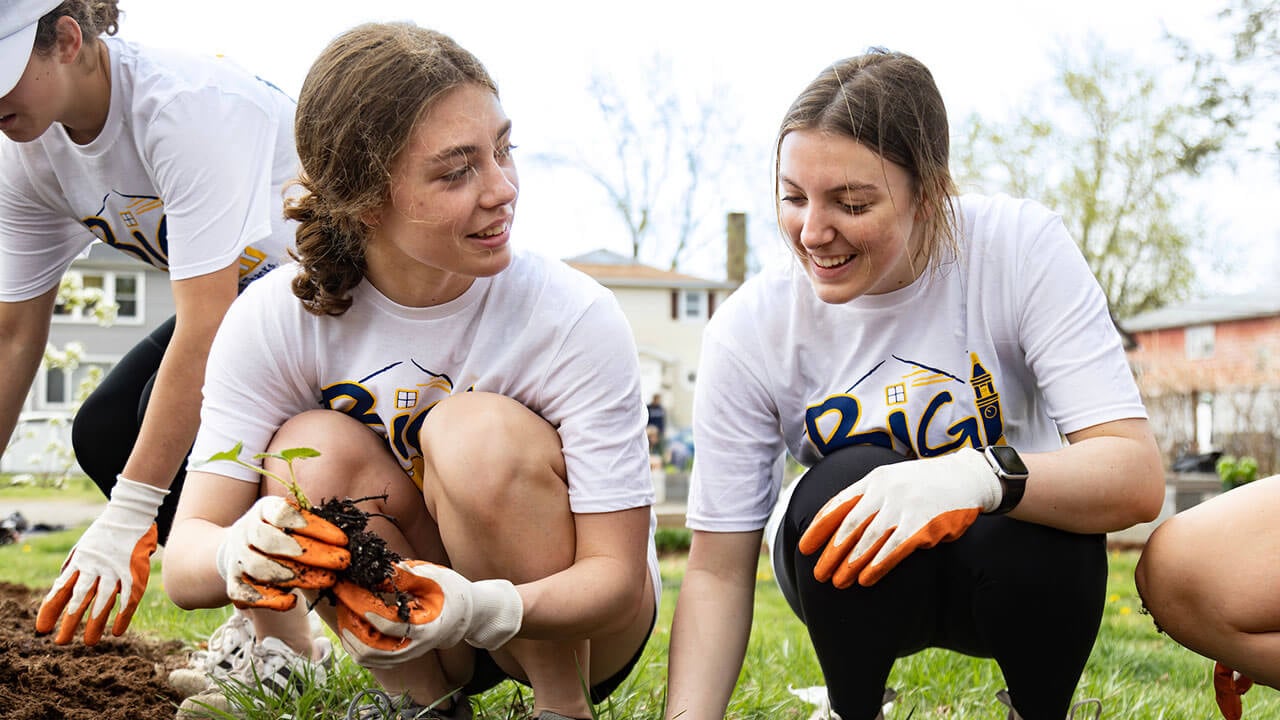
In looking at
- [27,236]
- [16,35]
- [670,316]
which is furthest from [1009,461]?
[670,316]

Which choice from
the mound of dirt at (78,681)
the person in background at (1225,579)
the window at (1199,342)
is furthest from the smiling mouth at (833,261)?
the window at (1199,342)

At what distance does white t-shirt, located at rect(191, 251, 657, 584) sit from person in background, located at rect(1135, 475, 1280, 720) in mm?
798

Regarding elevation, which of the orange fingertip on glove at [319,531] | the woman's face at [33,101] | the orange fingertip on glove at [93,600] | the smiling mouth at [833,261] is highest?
the woman's face at [33,101]

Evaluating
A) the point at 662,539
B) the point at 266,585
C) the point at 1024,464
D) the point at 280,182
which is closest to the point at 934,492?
the point at 1024,464

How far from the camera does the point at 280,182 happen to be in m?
2.44

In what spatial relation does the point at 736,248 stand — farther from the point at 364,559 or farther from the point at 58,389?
the point at 58,389

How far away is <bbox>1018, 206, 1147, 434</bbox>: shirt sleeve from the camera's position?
5.40 ft

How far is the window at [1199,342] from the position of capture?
31.1 meters

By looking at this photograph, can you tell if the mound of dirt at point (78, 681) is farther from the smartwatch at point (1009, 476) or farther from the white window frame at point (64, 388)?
the white window frame at point (64, 388)

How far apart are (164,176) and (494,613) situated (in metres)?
1.25

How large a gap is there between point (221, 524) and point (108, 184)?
1005 mm

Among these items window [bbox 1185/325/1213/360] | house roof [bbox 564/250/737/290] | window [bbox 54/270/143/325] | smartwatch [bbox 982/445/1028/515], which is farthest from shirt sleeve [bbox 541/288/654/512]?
window [bbox 1185/325/1213/360]

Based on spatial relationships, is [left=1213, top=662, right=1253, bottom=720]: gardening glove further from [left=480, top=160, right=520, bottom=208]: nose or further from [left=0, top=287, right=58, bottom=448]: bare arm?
[left=0, top=287, right=58, bottom=448]: bare arm

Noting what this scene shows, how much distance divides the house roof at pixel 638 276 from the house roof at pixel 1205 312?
1195 centimetres
